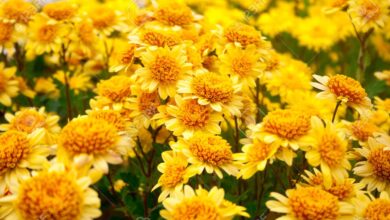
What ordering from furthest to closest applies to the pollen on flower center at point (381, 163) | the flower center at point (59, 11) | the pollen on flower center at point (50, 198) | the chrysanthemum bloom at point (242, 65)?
the flower center at point (59, 11)
the chrysanthemum bloom at point (242, 65)
the pollen on flower center at point (381, 163)
the pollen on flower center at point (50, 198)

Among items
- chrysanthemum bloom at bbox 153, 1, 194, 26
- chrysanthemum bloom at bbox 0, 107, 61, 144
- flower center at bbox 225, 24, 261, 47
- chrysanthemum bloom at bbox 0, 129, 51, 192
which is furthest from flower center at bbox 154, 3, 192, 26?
chrysanthemum bloom at bbox 0, 129, 51, 192

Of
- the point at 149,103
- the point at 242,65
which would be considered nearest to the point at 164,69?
the point at 149,103

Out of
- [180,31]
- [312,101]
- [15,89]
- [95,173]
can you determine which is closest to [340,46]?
[312,101]

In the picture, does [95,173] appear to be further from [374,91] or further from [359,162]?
[374,91]

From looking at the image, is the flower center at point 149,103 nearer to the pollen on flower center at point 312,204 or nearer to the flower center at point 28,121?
the flower center at point 28,121

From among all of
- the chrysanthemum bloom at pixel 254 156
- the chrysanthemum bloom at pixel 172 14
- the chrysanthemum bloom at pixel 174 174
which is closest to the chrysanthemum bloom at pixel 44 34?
the chrysanthemum bloom at pixel 172 14

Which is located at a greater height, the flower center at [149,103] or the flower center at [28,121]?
the flower center at [149,103]

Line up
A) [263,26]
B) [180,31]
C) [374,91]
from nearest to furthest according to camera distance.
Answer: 1. [180,31]
2. [374,91]
3. [263,26]

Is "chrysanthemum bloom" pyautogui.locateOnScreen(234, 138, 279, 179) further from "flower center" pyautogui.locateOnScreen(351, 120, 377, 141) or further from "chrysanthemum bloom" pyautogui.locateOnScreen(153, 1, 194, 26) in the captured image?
"chrysanthemum bloom" pyautogui.locateOnScreen(153, 1, 194, 26)

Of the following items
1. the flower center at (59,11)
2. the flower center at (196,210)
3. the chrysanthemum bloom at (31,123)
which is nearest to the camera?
the flower center at (196,210)
